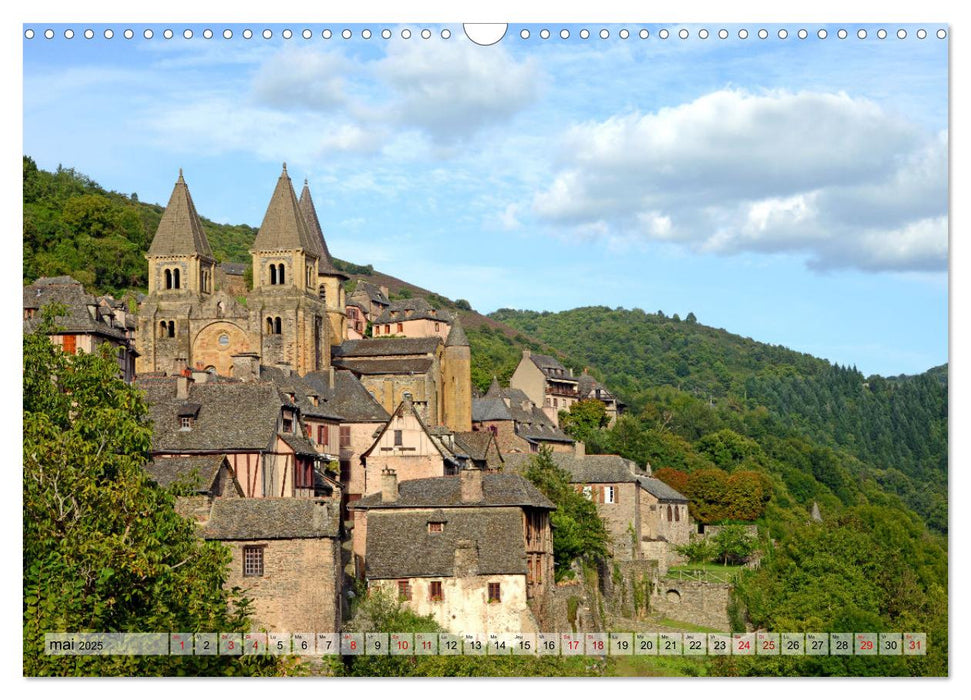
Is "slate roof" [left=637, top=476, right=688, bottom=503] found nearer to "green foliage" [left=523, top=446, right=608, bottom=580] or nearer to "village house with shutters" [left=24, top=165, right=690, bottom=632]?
"village house with shutters" [left=24, top=165, right=690, bottom=632]

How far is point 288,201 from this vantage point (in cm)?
8912

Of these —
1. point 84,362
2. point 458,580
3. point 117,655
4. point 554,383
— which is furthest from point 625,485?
point 117,655

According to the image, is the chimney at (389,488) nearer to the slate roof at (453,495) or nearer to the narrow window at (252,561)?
the slate roof at (453,495)

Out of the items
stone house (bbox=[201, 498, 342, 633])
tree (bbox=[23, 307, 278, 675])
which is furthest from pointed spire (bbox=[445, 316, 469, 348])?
tree (bbox=[23, 307, 278, 675])

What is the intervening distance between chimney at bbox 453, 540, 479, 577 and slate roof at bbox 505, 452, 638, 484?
91.9ft

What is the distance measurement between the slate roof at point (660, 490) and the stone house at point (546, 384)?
23772 millimetres

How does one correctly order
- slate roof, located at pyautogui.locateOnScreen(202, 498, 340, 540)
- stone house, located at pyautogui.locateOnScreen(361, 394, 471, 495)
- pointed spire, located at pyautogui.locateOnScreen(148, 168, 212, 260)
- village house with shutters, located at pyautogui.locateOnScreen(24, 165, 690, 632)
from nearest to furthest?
slate roof, located at pyautogui.locateOnScreen(202, 498, 340, 540)
village house with shutters, located at pyautogui.locateOnScreen(24, 165, 690, 632)
stone house, located at pyautogui.locateOnScreen(361, 394, 471, 495)
pointed spire, located at pyautogui.locateOnScreen(148, 168, 212, 260)

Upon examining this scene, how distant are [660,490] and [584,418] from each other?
26.7 m

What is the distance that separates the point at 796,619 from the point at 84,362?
30.3m

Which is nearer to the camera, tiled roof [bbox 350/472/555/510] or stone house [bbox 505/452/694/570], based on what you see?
tiled roof [bbox 350/472/555/510]

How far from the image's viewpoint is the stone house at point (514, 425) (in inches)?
3612

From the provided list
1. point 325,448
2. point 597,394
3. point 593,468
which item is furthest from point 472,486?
point 597,394

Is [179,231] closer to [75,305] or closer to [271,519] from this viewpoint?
[75,305]

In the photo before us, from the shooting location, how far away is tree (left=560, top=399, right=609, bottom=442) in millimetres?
108000
